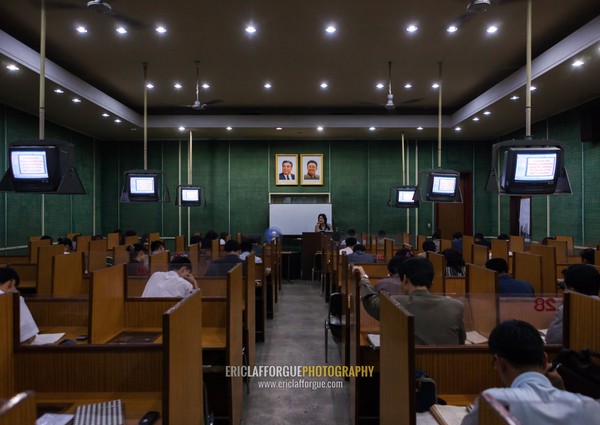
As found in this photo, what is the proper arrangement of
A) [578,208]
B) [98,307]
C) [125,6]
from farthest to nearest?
[578,208]
[125,6]
[98,307]

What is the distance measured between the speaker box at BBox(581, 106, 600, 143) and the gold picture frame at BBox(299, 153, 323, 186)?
229 inches

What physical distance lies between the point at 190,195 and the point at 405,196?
4299 millimetres

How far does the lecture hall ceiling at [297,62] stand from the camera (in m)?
4.91

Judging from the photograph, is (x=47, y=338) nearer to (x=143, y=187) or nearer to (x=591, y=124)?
(x=143, y=187)

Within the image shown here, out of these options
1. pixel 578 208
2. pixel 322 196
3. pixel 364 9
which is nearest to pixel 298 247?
pixel 322 196

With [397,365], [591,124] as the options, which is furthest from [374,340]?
[591,124]

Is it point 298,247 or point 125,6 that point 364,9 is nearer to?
point 125,6

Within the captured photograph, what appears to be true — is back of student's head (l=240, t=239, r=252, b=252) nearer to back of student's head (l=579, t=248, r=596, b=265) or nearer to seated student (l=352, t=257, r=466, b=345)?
seated student (l=352, t=257, r=466, b=345)

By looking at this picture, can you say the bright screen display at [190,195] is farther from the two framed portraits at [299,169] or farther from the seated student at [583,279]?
the seated student at [583,279]

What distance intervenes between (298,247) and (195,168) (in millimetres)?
3355

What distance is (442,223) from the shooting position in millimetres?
11367

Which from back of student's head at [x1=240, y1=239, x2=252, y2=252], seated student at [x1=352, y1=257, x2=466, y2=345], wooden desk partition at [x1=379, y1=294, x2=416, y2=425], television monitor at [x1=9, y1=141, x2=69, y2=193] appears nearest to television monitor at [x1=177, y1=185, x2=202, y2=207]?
back of student's head at [x1=240, y1=239, x2=252, y2=252]

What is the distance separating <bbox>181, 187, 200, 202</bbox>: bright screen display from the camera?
8.65 metres

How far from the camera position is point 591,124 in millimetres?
6934
